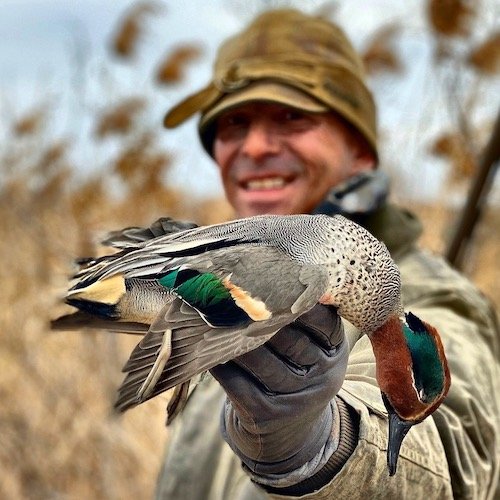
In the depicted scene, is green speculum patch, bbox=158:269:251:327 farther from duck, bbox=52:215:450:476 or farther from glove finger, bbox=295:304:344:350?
glove finger, bbox=295:304:344:350

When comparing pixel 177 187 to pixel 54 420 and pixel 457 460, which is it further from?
pixel 457 460

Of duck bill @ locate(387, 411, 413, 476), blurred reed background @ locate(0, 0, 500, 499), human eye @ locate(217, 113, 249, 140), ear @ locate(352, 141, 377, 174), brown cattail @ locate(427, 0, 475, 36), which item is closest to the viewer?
duck bill @ locate(387, 411, 413, 476)

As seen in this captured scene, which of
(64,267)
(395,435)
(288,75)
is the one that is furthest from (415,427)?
(64,267)

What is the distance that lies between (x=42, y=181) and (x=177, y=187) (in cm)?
87

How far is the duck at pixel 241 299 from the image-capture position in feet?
3.36

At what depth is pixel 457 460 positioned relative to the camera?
150 centimetres

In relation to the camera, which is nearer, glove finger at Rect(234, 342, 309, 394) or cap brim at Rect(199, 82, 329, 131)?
glove finger at Rect(234, 342, 309, 394)

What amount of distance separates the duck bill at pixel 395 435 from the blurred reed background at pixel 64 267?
2.83 metres

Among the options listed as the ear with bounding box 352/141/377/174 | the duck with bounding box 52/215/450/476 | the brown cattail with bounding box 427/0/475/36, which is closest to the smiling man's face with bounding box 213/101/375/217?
the ear with bounding box 352/141/377/174

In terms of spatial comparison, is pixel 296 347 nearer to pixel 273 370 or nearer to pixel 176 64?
pixel 273 370

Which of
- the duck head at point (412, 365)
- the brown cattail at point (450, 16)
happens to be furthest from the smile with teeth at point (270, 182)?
the brown cattail at point (450, 16)

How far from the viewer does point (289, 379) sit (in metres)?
1.16

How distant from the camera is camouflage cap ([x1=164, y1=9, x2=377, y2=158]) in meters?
2.39

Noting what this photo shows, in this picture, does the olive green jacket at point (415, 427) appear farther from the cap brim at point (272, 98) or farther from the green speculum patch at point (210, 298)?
the cap brim at point (272, 98)
